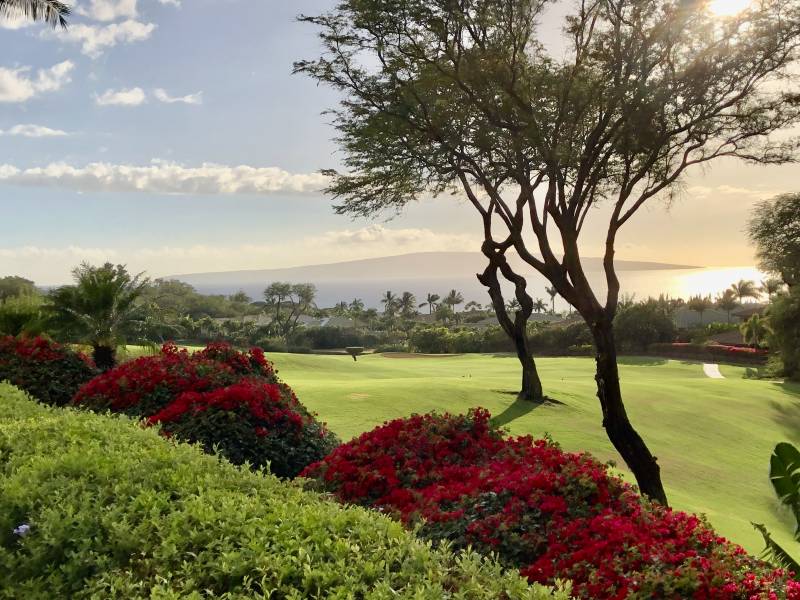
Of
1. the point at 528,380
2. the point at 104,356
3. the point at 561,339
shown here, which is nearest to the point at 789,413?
the point at 528,380

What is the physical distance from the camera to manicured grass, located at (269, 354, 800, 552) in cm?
1502

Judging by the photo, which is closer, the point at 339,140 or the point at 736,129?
the point at 736,129

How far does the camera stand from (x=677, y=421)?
22484mm

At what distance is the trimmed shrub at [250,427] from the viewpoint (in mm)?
9352

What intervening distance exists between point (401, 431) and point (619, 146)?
33.3 feet

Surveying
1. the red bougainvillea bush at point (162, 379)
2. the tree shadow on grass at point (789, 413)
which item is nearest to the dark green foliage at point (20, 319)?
the red bougainvillea bush at point (162, 379)

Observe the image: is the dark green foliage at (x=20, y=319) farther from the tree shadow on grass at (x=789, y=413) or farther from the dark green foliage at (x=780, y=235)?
the dark green foliage at (x=780, y=235)

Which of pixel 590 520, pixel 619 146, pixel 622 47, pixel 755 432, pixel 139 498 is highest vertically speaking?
pixel 622 47

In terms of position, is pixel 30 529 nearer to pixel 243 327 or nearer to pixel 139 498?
→ pixel 139 498

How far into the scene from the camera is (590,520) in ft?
18.8

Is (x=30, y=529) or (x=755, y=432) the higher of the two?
(x=30, y=529)

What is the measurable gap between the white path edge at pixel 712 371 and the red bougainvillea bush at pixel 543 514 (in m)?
39.7

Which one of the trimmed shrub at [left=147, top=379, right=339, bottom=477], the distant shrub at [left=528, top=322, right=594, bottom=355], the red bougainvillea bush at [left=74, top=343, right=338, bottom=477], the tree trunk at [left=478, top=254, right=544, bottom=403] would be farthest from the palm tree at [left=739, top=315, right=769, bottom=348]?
the trimmed shrub at [left=147, top=379, right=339, bottom=477]

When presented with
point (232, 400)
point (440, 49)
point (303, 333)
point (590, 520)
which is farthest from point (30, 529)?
point (303, 333)
